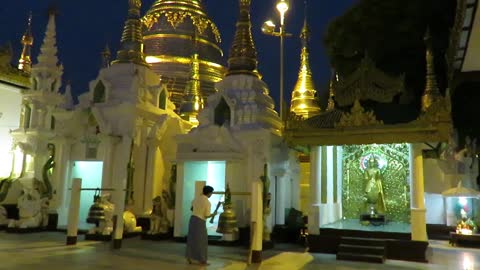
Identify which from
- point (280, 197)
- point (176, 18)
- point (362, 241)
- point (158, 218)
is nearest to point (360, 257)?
point (362, 241)

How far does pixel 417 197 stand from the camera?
10.7 metres

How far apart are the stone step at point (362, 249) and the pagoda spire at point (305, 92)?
35.8 ft

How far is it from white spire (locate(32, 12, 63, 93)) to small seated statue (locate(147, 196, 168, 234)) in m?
8.01

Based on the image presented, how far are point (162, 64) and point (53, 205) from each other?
11.6 metres

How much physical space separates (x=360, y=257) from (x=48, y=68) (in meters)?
15.0

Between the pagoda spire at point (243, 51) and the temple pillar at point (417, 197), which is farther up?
the pagoda spire at point (243, 51)

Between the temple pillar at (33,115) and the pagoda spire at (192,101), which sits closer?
the temple pillar at (33,115)

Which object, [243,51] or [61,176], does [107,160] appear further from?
[243,51]

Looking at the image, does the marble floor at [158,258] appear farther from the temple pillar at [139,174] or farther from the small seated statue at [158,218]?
the temple pillar at [139,174]

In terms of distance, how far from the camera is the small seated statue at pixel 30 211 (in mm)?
14742

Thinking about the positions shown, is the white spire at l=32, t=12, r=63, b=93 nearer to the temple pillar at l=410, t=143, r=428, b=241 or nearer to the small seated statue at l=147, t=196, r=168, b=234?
the small seated statue at l=147, t=196, r=168, b=234

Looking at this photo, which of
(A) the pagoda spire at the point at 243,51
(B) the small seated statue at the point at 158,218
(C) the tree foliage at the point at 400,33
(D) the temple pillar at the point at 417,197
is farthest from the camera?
(C) the tree foliage at the point at 400,33

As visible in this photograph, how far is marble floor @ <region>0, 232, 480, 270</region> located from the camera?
8.84 meters

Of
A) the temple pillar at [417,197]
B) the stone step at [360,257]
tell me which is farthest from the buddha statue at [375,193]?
the stone step at [360,257]
